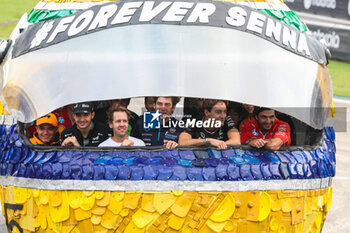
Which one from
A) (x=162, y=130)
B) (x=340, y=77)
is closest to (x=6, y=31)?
(x=340, y=77)

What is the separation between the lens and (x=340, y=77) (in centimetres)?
1778

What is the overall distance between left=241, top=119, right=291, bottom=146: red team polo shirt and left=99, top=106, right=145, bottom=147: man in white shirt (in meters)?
0.91

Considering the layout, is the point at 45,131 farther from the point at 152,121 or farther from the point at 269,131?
the point at 269,131

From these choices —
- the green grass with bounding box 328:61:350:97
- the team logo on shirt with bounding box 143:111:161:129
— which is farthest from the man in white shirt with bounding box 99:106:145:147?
the green grass with bounding box 328:61:350:97

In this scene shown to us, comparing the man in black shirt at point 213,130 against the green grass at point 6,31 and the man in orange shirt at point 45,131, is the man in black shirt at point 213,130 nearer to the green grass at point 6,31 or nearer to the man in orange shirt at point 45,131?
the man in orange shirt at point 45,131

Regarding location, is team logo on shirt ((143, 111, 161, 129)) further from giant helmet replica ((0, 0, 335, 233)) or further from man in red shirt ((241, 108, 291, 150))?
man in red shirt ((241, 108, 291, 150))

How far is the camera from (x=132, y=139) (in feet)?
17.4

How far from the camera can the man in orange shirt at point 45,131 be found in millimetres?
5273

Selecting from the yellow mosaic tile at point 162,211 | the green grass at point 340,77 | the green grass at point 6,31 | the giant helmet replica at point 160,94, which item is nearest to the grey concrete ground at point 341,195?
the giant helmet replica at point 160,94

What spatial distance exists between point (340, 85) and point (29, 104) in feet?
42.4

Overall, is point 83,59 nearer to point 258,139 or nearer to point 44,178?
point 44,178

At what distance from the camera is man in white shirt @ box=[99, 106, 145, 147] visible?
203 inches

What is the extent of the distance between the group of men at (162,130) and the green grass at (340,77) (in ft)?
35.8

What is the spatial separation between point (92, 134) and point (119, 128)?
328mm
